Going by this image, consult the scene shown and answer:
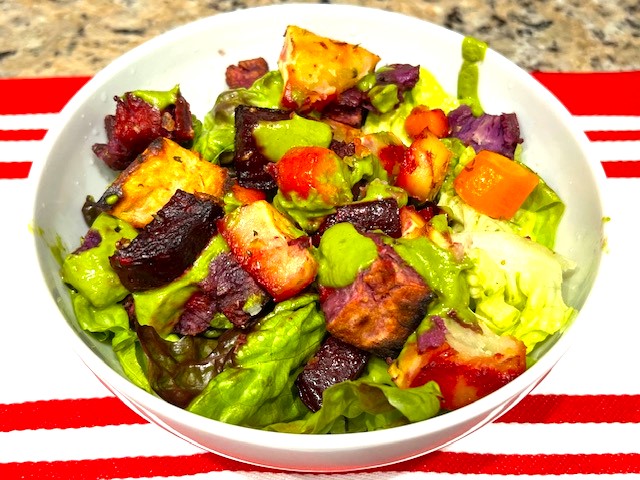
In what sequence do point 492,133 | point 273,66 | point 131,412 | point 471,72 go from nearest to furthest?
point 131,412
point 492,133
point 471,72
point 273,66

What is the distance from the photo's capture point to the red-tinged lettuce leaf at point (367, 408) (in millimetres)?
1328

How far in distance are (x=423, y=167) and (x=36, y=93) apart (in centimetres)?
153

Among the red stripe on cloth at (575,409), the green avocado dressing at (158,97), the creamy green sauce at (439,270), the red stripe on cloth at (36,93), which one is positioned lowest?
the red stripe on cloth at (575,409)

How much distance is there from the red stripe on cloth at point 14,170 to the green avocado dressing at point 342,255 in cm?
121

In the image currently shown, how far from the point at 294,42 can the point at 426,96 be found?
1.46ft

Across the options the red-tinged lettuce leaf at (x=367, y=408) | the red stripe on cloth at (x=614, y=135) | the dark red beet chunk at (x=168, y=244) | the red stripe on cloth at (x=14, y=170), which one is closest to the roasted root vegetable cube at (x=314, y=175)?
the dark red beet chunk at (x=168, y=244)

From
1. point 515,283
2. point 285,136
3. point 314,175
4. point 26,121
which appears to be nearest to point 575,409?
point 515,283

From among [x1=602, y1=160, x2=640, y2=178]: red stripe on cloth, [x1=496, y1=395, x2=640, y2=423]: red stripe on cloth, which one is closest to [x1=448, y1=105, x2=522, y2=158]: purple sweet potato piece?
[x1=602, y1=160, x2=640, y2=178]: red stripe on cloth

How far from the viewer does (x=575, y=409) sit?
180 centimetres

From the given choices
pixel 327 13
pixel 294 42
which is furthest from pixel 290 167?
pixel 327 13

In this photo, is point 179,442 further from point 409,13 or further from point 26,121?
point 409,13

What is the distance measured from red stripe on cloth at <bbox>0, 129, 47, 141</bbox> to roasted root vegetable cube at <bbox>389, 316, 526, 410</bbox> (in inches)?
62.2

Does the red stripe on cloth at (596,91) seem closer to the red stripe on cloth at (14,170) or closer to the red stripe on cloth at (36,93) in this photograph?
the red stripe on cloth at (36,93)

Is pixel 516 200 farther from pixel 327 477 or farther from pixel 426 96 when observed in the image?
pixel 327 477
